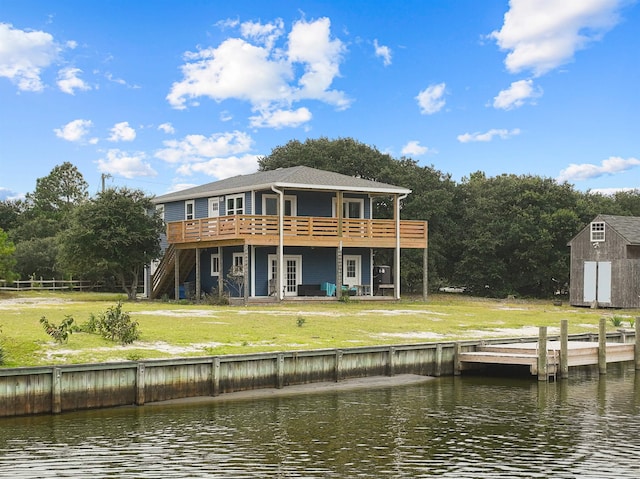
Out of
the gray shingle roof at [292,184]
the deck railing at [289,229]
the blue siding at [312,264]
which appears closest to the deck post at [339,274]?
the deck railing at [289,229]

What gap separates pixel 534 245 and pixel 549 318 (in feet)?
72.1

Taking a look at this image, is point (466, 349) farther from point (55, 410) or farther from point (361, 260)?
point (361, 260)

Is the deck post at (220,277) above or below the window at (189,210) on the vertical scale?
below

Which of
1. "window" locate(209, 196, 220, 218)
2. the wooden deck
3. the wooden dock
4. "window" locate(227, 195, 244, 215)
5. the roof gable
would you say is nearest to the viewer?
the wooden dock

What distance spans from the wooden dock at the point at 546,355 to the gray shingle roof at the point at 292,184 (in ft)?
56.0

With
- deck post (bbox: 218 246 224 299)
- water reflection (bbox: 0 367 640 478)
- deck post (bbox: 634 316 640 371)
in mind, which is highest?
deck post (bbox: 218 246 224 299)

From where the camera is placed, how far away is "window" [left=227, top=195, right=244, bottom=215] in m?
43.1

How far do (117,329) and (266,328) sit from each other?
235 inches

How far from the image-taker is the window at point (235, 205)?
43125 millimetres

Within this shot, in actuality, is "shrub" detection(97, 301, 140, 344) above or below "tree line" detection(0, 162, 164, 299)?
below

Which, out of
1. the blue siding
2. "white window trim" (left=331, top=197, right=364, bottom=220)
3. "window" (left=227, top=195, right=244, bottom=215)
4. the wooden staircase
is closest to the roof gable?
"white window trim" (left=331, top=197, right=364, bottom=220)

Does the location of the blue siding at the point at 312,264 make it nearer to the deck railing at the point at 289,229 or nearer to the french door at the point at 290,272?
the french door at the point at 290,272

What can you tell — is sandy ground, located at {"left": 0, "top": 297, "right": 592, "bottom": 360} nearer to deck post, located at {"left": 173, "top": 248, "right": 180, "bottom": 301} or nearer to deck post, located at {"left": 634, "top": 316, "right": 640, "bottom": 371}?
deck post, located at {"left": 634, "top": 316, "right": 640, "bottom": 371}

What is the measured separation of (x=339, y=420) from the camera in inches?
690
